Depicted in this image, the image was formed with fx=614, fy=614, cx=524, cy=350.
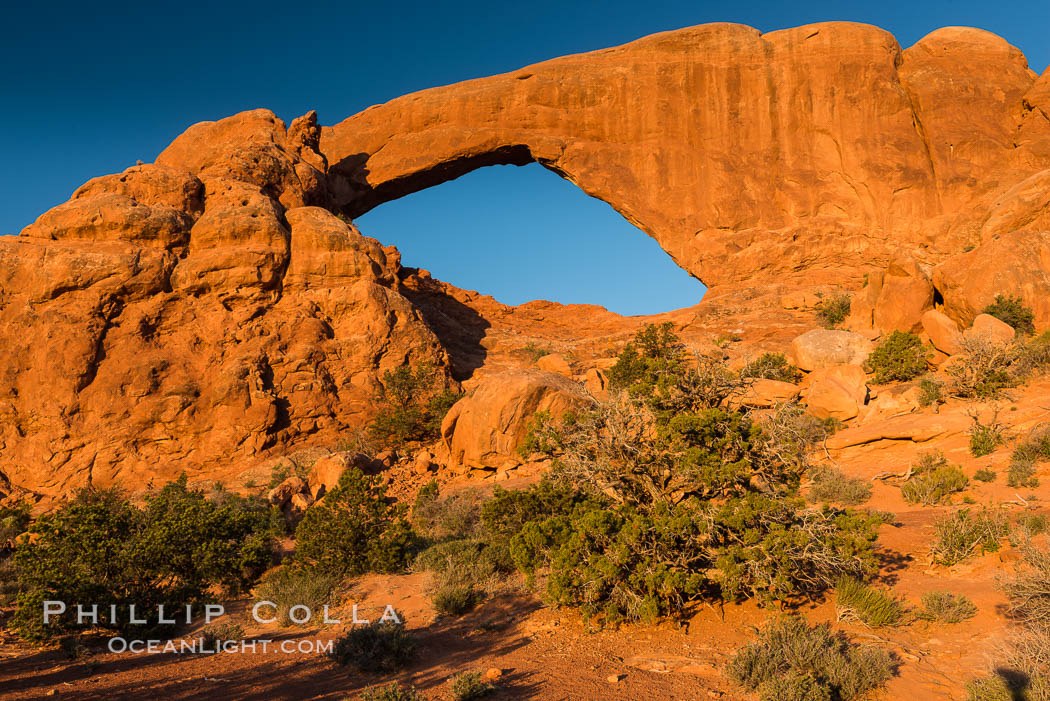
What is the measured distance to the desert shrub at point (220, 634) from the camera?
7.09 meters

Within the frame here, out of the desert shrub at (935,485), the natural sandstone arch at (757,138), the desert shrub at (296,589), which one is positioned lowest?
the desert shrub at (296,589)

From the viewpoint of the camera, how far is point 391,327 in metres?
21.4

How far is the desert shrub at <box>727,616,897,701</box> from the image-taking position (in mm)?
4855

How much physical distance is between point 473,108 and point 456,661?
1237 inches

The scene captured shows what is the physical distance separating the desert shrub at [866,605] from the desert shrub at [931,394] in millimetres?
9627

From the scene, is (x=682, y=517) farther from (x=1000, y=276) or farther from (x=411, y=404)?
(x=1000, y=276)

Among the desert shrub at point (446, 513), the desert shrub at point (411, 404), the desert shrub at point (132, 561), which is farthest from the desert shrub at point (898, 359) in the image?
the desert shrub at point (132, 561)

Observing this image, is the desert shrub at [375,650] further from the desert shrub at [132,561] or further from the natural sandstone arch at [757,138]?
the natural sandstone arch at [757,138]

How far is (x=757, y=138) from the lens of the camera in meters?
32.3

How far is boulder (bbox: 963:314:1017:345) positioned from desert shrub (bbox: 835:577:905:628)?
42.0ft

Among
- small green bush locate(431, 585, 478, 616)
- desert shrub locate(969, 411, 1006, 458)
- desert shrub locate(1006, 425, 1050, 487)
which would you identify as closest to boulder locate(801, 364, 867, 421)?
desert shrub locate(969, 411, 1006, 458)

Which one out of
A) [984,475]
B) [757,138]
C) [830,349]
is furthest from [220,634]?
[757,138]

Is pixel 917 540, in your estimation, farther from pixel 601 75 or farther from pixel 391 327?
pixel 601 75

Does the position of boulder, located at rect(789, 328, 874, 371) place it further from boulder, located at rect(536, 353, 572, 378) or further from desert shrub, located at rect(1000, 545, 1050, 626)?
desert shrub, located at rect(1000, 545, 1050, 626)
